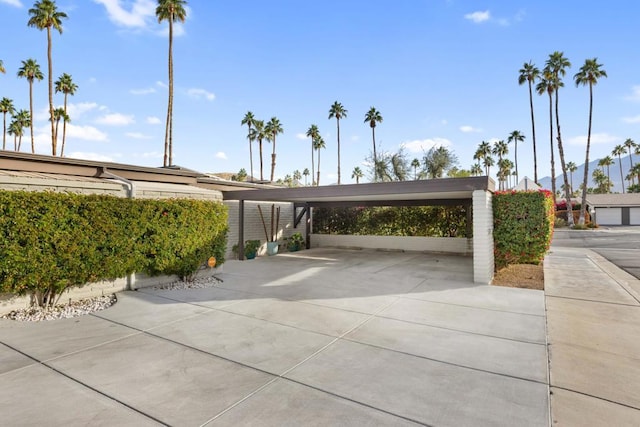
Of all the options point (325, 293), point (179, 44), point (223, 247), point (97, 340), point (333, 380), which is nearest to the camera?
point (333, 380)

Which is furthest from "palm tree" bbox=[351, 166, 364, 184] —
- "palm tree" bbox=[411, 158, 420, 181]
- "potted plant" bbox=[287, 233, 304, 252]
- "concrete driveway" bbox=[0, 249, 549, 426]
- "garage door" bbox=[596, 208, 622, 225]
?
"concrete driveway" bbox=[0, 249, 549, 426]

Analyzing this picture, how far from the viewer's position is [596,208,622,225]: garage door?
3616cm

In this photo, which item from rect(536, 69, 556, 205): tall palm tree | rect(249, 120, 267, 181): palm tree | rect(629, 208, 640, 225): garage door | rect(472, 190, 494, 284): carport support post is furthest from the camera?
rect(249, 120, 267, 181): palm tree

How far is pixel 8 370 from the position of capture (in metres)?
3.45

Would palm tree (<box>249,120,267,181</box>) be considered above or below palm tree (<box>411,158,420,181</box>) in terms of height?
above

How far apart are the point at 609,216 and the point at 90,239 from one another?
48.1 meters

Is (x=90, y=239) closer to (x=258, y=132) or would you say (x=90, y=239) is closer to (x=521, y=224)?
(x=521, y=224)

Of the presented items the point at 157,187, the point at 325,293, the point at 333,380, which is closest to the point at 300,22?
the point at 157,187

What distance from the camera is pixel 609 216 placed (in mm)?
36719

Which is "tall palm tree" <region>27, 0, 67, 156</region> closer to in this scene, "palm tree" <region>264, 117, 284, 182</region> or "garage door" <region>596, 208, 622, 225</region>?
"palm tree" <region>264, 117, 284, 182</region>

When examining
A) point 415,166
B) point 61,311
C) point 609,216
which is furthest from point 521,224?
point 609,216

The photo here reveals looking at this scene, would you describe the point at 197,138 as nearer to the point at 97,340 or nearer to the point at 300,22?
the point at 300,22

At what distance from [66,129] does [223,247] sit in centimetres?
3251

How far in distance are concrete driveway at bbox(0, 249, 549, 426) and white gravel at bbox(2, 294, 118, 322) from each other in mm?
250
